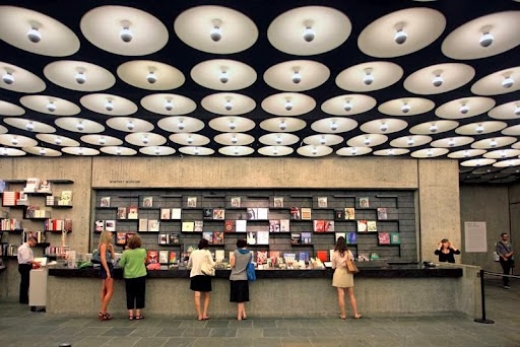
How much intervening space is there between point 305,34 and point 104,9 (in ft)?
6.70

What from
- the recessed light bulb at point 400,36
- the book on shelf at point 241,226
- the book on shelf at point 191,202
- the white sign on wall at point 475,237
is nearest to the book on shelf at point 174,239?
the book on shelf at point 191,202

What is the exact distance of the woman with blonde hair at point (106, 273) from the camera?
6297 millimetres

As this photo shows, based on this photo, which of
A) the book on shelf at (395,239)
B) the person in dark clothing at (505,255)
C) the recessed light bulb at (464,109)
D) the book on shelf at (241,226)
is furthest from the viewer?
the person in dark clothing at (505,255)

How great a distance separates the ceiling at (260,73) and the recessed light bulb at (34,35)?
0.01 m

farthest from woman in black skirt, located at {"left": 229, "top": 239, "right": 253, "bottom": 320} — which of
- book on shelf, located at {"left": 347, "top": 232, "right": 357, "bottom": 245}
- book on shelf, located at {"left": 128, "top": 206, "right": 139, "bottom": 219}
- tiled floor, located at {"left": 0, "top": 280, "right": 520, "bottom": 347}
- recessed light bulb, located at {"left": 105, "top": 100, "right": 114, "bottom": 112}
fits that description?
book on shelf, located at {"left": 128, "top": 206, "right": 139, "bottom": 219}

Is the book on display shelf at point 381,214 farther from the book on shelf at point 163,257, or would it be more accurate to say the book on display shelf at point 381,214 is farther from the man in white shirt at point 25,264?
the man in white shirt at point 25,264

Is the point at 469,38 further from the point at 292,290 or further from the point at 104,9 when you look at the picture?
the point at 292,290

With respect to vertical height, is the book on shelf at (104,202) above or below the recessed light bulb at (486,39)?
below

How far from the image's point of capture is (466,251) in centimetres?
1373

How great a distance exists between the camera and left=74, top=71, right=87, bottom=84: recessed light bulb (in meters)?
5.02

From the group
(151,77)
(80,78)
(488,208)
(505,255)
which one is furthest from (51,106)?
(488,208)

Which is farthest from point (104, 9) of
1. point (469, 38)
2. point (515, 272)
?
point (515, 272)

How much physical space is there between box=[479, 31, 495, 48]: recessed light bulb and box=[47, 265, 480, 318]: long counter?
13.8 ft

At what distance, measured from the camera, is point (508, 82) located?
5254 millimetres
